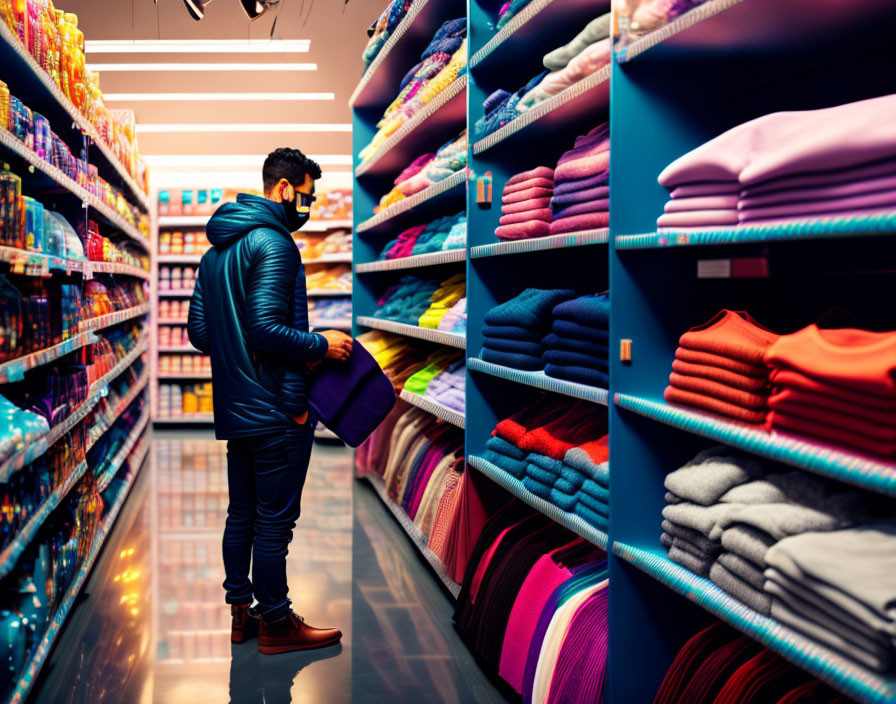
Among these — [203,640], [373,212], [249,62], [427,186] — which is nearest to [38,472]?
[203,640]

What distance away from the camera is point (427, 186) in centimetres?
416

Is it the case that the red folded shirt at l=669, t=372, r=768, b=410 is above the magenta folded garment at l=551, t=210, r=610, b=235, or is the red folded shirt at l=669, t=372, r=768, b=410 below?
below

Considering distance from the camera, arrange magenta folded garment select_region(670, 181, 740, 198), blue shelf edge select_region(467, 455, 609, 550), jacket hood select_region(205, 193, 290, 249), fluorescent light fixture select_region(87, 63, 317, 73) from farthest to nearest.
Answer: fluorescent light fixture select_region(87, 63, 317, 73) → jacket hood select_region(205, 193, 290, 249) → blue shelf edge select_region(467, 455, 609, 550) → magenta folded garment select_region(670, 181, 740, 198)

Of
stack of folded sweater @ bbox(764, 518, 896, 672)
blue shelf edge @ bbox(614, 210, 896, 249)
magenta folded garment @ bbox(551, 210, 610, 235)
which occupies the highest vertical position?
magenta folded garment @ bbox(551, 210, 610, 235)

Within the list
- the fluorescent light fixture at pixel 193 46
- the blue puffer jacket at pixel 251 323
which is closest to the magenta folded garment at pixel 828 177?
the blue puffer jacket at pixel 251 323

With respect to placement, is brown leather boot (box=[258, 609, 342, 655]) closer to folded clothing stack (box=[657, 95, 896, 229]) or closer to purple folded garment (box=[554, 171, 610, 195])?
purple folded garment (box=[554, 171, 610, 195])

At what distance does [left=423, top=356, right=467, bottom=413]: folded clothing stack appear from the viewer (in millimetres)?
3598

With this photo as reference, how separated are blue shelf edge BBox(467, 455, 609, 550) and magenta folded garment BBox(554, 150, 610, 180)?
1.02m

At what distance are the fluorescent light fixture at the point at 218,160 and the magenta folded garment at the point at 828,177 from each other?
7.50m

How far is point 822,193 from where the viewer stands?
1.54 meters

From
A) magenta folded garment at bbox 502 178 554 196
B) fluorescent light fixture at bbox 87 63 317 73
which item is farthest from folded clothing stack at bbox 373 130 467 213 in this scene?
fluorescent light fixture at bbox 87 63 317 73

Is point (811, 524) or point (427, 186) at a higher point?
point (427, 186)

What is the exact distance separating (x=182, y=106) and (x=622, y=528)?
751 centimetres

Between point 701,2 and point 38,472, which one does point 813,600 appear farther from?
point 38,472
